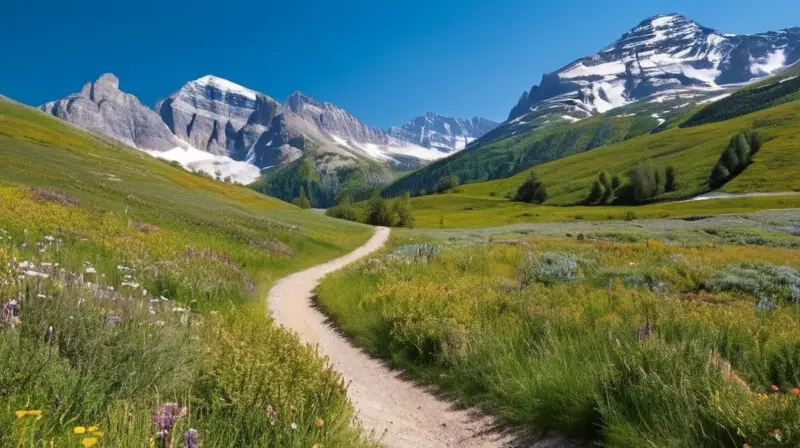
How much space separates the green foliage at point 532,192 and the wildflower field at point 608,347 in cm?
13532

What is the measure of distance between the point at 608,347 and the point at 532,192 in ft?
491

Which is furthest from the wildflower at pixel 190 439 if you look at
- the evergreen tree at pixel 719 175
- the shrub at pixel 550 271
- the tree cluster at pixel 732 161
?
the evergreen tree at pixel 719 175

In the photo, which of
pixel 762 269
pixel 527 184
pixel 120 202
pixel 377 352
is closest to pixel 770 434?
pixel 377 352

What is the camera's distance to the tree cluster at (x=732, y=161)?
118062mm

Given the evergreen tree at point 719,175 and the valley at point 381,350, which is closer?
the valley at point 381,350

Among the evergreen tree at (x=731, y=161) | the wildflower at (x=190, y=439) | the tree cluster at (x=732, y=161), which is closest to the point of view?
the wildflower at (x=190, y=439)

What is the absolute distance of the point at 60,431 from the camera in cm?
343

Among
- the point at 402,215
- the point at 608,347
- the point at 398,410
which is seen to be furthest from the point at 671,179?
the point at 398,410

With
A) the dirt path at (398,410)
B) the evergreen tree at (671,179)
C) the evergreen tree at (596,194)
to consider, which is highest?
the evergreen tree at (671,179)

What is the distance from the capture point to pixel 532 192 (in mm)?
151250

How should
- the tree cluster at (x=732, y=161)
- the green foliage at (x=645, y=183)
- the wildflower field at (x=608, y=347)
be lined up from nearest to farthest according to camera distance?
1. the wildflower field at (x=608, y=347)
2. the tree cluster at (x=732, y=161)
3. the green foliage at (x=645, y=183)

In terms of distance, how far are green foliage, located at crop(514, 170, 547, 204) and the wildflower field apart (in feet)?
444

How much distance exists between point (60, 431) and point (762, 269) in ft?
58.6

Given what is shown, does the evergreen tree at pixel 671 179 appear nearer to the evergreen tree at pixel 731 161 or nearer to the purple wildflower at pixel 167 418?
the evergreen tree at pixel 731 161
